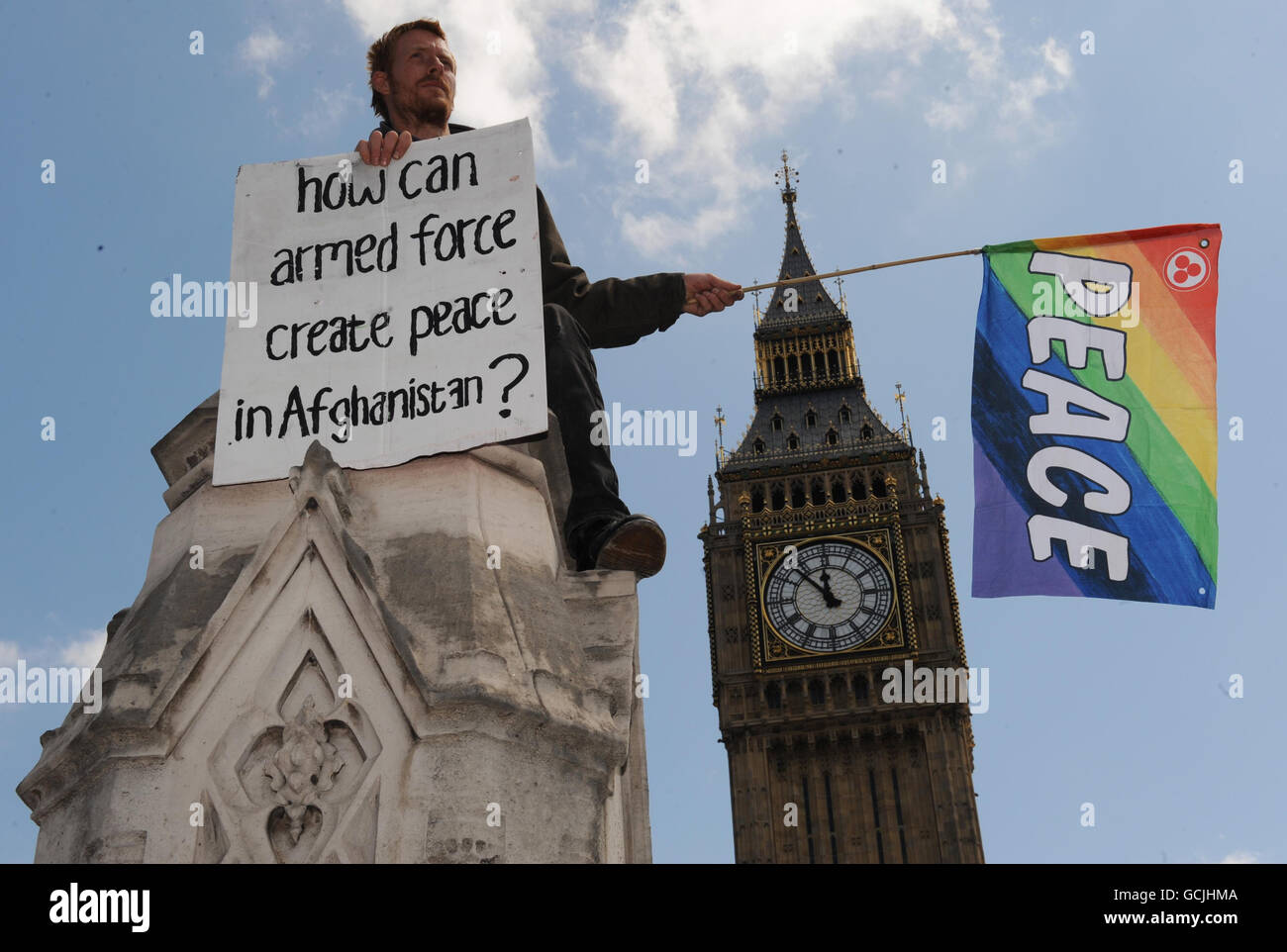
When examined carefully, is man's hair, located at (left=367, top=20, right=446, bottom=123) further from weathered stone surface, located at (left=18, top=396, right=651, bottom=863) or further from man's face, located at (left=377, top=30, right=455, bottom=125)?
weathered stone surface, located at (left=18, top=396, right=651, bottom=863)

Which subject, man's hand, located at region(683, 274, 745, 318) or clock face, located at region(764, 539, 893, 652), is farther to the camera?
clock face, located at region(764, 539, 893, 652)

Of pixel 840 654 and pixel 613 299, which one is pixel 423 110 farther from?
pixel 840 654

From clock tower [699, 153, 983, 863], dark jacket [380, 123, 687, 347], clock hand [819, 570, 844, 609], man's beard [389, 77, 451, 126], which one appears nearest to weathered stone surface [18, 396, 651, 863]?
dark jacket [380, 123, 687, 347]

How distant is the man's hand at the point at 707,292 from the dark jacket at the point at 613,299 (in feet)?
0.15

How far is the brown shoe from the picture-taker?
500 centimetres

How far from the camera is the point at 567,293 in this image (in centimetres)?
580

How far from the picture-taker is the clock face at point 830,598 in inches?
2763

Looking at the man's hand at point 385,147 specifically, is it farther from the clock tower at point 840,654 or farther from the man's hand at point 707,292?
the clock tower at point 840,654

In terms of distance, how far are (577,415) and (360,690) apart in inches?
53.7

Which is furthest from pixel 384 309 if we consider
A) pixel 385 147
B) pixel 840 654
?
pixel 840 654

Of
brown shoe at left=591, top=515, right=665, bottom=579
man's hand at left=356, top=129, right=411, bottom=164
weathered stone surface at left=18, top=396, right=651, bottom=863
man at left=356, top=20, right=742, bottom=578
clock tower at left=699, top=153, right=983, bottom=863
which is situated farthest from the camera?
clock tower at left=699, top=153, right=983, bottom=863

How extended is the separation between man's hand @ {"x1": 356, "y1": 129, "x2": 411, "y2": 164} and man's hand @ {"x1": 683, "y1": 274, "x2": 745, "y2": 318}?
1.06m
